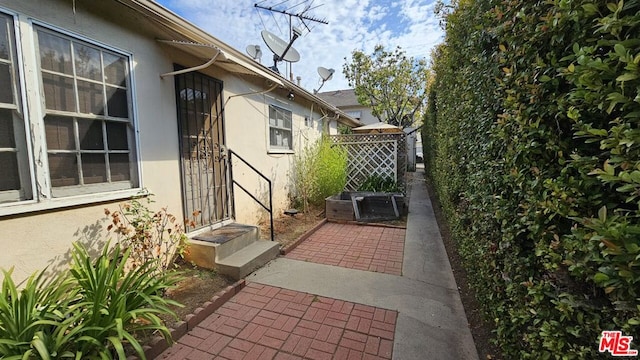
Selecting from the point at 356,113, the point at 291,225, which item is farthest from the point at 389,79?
the point at 291,225

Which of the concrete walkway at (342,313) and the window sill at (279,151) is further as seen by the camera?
the window sill at (279,151)

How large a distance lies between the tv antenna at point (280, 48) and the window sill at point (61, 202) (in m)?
5.11

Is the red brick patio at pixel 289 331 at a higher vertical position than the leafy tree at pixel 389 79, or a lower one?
lower

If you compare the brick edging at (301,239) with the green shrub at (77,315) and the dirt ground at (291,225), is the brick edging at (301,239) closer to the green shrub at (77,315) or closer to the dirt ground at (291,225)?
the dirt ground at (291,225)

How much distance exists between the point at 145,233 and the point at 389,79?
16.7 m

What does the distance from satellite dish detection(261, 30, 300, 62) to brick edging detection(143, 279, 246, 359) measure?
5.82 meters

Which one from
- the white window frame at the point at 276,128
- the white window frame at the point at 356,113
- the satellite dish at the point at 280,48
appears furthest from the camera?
the white window frame at the point at 356,113

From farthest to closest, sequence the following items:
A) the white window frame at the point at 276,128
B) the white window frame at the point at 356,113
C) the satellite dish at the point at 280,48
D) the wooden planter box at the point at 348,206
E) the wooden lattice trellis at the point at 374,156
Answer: the white window frame at the point at 356,113
the wooden lattice trellis at the point at 374,156
the satellite dish at the point at 280,48
the wooden planter box at the point at 348,206
the white window frame at the point at 276,128

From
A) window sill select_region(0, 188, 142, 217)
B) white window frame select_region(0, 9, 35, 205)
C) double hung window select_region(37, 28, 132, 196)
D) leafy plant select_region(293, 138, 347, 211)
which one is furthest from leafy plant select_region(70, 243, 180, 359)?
leafy plant select_region(293, 138, 347, 211)

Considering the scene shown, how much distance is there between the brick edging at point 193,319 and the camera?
2.17 metres

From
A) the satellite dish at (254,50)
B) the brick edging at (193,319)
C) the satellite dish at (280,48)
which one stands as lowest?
the brick edging at (193,319)

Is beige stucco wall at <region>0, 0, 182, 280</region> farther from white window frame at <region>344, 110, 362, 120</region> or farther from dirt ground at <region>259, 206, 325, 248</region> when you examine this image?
white window frame at <region>344, 110, 362, 120</region>

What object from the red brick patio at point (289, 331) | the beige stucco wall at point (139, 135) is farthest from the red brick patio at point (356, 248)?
the beige stucco wall at point (139, 135)

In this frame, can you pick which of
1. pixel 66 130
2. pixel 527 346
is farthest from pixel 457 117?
pixel 66 130
